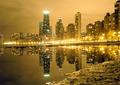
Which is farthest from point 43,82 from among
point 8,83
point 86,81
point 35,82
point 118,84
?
point 118,84

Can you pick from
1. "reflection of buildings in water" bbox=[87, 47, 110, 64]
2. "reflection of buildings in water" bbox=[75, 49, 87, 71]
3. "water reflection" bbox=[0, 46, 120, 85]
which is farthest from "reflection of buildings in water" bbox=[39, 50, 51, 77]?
"reflection of buildings in water" bbox=[87, 47, 110, 64]

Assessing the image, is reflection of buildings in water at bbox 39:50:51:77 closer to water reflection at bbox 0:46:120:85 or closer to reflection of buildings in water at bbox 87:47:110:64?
water reflection at bbox 0:46:120:85

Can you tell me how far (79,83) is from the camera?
3666 cm

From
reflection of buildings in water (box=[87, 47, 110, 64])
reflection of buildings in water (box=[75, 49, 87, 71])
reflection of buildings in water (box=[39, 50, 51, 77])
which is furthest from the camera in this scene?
reflection of buildings in water (box=[87, 47, 110, 64])

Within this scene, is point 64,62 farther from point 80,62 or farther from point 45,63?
point 80,62

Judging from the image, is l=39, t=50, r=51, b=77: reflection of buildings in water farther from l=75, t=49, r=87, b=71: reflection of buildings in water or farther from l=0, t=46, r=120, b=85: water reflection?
l=75, t=49, r=87, b=71: reflection of buildings in water

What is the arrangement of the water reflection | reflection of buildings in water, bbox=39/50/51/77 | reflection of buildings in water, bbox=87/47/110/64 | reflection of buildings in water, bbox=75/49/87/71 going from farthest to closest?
1. reflection of buildings in water, bbox=87/47/110/64
2. reflection of buildings in water, bbox=75/49/87/71
3. reflection of buildings in water, bbox=39/50/51/77
4. the water reflection

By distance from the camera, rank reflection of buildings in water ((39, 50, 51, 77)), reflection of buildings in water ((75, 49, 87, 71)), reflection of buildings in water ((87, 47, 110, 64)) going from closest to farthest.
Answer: reflection of buildings in water ((39, 50, 51, 77)), reflection of buildings in water ((75, 49, 87, 71)), reflection of buildings in water ((87, 47, 110, 64))

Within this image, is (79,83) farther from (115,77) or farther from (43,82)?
(43,82)

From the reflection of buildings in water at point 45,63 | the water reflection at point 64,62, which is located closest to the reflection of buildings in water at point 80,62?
Result: the water reflection at point 64,62

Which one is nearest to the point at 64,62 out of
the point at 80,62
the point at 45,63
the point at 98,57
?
the point at 45,63

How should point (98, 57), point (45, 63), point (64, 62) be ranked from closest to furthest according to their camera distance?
point (45, 63), point (64, 62), point (98, 57)

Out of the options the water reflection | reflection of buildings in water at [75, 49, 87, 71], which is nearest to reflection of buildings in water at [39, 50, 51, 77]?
the water reflection

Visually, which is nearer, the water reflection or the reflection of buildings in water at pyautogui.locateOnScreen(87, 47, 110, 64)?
the water reflection
